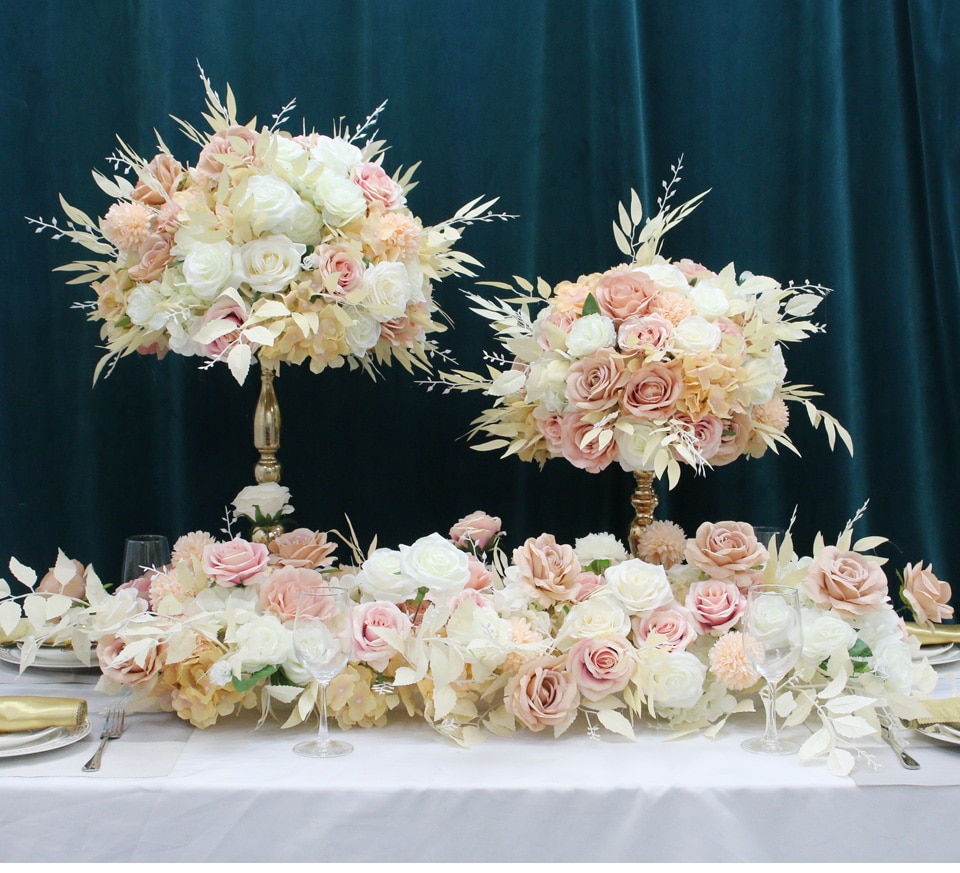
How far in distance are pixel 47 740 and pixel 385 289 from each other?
704 millimetres

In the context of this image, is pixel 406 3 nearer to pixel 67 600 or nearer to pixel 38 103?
pixel 38 103

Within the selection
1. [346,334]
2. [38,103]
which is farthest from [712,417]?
[38,103]

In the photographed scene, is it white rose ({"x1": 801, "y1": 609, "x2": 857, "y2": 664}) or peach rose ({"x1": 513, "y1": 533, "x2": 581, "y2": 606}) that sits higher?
peach rose ({"x1": 513, "y1": 533, "x2": 581, "y2": 606})

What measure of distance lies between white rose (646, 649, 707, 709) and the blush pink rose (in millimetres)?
30

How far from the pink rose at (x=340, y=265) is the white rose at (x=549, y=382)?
11.1 inches

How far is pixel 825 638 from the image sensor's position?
118 centimetres

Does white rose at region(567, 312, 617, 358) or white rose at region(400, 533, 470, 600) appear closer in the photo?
white rose at region(400, 533, 470, 600)

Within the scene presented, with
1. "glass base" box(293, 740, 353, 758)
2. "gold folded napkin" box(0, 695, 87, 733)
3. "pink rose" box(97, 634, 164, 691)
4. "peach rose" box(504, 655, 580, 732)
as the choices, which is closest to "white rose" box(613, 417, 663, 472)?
"peach rose" box(504, 655, 580, 732)

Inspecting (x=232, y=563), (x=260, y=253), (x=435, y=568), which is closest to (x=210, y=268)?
(x=260, y=253)

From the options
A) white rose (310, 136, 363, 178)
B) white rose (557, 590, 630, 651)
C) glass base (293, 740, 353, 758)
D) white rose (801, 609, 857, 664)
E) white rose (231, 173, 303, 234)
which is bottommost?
glass base (293, 740, 353, 758)

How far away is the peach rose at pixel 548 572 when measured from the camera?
1.23 metres

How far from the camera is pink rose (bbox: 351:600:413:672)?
1.14 meters

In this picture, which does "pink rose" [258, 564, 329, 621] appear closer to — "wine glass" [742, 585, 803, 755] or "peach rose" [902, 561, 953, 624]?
"wine glass" [742, 585, 803, 755]

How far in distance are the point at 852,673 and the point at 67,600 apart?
99 centimetres
